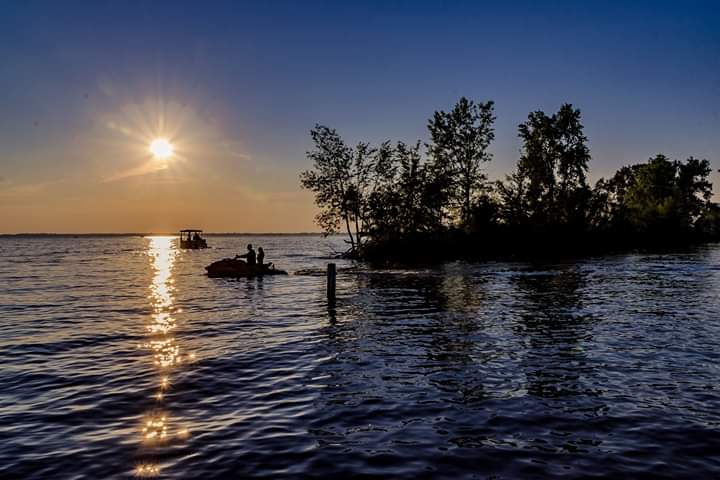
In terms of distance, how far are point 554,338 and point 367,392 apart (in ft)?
27.1

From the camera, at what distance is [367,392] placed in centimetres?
1169

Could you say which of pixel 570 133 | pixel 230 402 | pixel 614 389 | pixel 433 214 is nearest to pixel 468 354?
pixel 614 389

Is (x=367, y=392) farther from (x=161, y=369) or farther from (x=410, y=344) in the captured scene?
(x=161, y=369)

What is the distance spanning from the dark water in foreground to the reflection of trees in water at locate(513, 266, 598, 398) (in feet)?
A: 0.27

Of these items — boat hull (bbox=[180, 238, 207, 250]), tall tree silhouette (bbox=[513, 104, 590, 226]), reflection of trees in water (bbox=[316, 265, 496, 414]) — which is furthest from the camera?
boat hull (bbox=[180, 238, 207, 250])

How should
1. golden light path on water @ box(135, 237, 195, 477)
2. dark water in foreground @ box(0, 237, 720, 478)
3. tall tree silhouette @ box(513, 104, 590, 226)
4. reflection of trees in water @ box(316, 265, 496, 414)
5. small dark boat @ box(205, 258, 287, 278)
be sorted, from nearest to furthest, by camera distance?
dark water in foreground @ box(0, 237, 720, 478) < golden light path on water @ box(135, 237, 195, 477) < reflection of trees in water @ box(316, 265, 496, 414) < small dark boat @ box(205, 258, 287, 278) < tall tree silhouette @ box(513, 104, 590, 226)

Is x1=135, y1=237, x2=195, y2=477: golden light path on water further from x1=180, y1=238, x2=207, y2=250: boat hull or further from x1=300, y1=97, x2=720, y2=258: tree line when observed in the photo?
x1=180, y1=238, x2=207, y2=250: boat hull

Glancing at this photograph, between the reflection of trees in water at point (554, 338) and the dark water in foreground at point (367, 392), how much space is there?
83mm

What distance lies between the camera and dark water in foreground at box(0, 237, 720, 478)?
806 cm

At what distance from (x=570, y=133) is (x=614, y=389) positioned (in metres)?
76.6

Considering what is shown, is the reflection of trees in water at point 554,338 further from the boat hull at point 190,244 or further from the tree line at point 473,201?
the boat hull at point 190,244

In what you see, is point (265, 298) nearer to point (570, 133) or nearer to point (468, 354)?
point (468, 354)

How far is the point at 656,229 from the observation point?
94.9 meters

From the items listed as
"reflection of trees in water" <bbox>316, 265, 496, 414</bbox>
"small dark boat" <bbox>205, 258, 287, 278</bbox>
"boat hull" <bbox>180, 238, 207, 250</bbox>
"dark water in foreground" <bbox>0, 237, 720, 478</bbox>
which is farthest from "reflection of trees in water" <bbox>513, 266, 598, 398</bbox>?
"boat hull" <bbox>180, 238, 207, 250</bbox>
